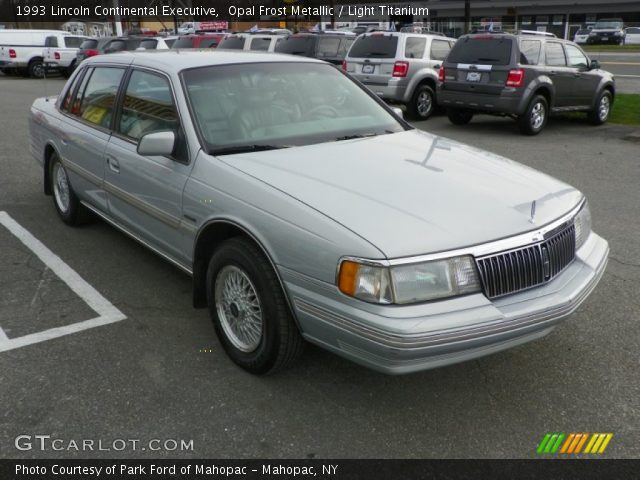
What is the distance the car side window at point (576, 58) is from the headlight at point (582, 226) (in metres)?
9.24

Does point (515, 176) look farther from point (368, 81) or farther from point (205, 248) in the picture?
point (368, 81)

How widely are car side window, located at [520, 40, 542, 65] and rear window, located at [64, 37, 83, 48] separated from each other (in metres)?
20.7

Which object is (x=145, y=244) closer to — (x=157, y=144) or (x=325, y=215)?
(x=157, y=144)

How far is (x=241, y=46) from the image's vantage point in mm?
17328

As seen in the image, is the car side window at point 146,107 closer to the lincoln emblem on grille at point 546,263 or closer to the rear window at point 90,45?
the lincoln emblem on grille at point 546,263

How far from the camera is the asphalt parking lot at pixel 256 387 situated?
9.07 feet

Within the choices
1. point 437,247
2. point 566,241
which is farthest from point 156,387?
point 566,241

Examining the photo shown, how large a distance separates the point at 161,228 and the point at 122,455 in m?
1.57

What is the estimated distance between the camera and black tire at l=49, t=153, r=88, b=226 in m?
5.43

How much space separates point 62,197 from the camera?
5.68 metres

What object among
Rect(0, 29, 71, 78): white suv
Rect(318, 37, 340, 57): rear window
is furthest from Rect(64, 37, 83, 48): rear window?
Rect(318, 37, 340, 57): rear window

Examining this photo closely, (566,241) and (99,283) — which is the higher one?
(566,241)

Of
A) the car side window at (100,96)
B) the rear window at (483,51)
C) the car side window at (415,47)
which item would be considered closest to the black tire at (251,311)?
the car side window at (100,96)

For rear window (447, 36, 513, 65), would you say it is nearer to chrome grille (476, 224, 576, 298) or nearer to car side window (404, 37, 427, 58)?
car side window (404, 37, 427, 58)
